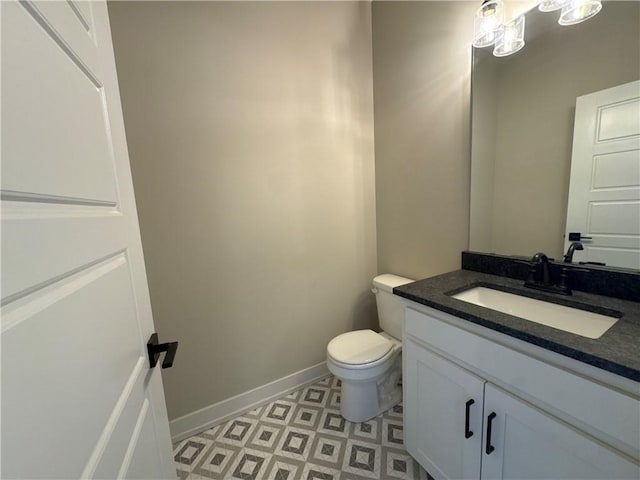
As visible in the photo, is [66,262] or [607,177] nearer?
[66,262]

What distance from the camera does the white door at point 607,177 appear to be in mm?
956

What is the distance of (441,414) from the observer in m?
1.08

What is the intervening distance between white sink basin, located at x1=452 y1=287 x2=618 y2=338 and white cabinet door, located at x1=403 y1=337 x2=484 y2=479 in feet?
0.99

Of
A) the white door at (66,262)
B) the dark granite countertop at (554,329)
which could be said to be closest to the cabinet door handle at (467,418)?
the dark granite countertop at (554,329)

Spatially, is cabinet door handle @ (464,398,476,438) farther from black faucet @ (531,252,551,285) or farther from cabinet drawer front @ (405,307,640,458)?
black faucet @ (531,252,551,285)

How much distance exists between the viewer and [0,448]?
0.27 metres

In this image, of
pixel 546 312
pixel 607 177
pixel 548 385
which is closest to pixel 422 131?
pixel 607 177

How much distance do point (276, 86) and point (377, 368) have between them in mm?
1699

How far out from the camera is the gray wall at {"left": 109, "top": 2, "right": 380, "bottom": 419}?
4.41ft

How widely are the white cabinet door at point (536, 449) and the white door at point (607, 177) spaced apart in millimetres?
678

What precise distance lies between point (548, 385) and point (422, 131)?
1.38 meters

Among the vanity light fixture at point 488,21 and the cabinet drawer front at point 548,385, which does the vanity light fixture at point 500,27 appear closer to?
the vanity light fixture at point 488,21

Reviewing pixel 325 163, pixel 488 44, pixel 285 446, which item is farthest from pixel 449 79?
pixel 285 446

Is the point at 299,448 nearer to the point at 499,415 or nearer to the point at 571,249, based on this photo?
the point at 499,415
